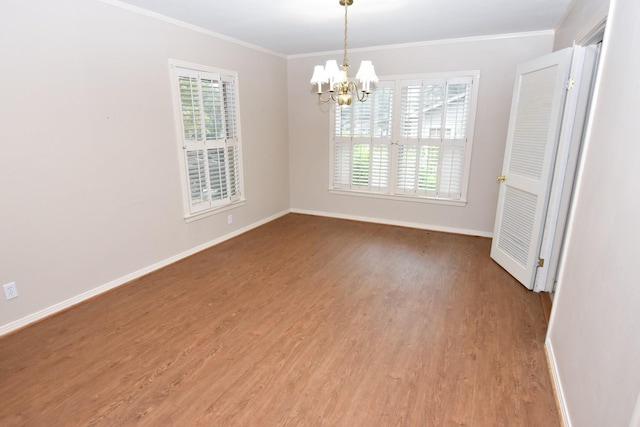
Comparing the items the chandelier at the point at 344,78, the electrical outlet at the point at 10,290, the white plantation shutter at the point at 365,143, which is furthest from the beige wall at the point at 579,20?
the electrical outlet at the point at 10,290

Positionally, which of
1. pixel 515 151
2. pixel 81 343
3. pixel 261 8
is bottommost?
pixel 81 343

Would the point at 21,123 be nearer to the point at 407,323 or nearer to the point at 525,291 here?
the point at 407,323

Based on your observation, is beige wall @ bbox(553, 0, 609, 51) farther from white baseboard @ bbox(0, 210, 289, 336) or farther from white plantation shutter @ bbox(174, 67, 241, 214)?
white baseboard @ bbox(0, 210, 289, 336)

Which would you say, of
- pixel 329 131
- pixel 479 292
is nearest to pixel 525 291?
pixel 479 292

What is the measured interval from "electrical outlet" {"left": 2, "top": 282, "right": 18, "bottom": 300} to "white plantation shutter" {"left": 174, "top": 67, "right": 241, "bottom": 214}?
1670 millimetres

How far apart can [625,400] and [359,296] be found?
2.01 meters

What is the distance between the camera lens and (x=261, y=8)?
121 inches

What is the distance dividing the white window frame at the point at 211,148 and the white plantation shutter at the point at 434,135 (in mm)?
2290

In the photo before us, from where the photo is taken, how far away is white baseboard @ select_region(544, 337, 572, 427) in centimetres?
171

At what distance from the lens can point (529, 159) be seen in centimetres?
312

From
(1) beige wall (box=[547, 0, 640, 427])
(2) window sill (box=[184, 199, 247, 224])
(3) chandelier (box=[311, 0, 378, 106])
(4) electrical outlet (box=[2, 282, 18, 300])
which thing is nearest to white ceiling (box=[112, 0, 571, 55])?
(3) chandelier (box=[311, 0, 378, 106])

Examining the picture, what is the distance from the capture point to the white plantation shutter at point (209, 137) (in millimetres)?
3623

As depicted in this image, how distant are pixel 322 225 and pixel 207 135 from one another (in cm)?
219

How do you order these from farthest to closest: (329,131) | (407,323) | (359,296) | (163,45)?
(329,131) < (163,45) < (359,296) < (407,323)
